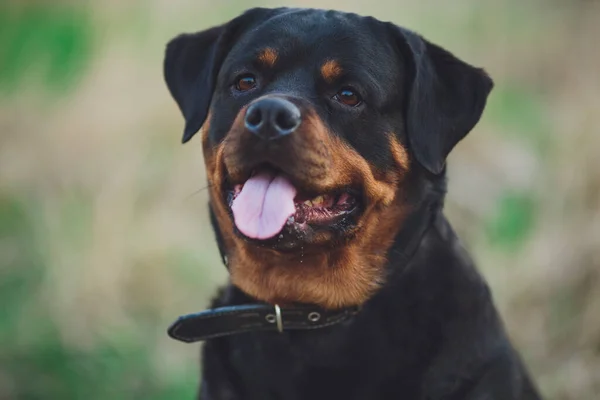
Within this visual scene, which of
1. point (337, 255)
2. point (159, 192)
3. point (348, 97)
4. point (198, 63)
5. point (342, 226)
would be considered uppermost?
point (198, 63)

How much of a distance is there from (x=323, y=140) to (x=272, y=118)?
19cm

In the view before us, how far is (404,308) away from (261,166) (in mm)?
592

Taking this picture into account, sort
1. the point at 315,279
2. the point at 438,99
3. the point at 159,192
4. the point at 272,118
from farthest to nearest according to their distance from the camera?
the point at 159,192
the point at 438,99
the point at 315,279
the point at 272,118

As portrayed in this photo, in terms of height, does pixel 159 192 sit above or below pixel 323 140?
below

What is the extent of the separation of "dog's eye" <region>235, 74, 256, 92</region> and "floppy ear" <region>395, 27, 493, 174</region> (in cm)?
48

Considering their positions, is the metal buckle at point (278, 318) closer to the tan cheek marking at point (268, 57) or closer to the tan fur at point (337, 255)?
the tan fur at point (337, 255)

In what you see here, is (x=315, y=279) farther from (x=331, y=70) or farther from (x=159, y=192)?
(x=159, y=192)

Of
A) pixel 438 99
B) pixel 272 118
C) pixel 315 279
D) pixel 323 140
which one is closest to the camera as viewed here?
pixel 272 118

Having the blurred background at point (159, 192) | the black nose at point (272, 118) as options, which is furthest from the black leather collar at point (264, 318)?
the blurred background at point (159, 192)

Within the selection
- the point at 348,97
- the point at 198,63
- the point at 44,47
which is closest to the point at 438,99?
the point at 348,97

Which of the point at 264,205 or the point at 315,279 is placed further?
the point at 315,279

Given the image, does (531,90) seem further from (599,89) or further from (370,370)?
(370,370)

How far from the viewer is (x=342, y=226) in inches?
107

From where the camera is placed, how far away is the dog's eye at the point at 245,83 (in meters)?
2.92
